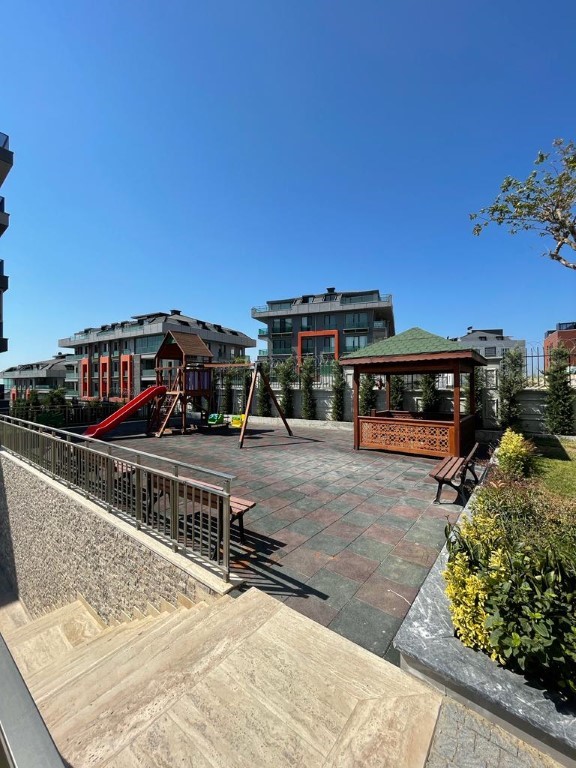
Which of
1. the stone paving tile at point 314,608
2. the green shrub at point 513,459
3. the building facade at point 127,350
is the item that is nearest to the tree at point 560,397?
the green shrub at point 513,459

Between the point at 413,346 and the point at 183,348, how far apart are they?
952 cm

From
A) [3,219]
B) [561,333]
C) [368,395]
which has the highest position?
[3,219]

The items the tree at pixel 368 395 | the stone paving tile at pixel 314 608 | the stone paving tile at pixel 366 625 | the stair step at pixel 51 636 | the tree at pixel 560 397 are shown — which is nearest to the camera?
the stone paving tile at pixel 366 625

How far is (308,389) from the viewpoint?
16906 millimetres

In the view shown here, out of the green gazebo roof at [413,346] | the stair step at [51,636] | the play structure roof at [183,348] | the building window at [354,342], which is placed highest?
the building window at [354,342]

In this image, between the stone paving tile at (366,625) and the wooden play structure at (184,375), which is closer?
the stone paving tile at (366,625)

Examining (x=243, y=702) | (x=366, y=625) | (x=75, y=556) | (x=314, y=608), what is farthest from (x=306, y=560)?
(x=75, y=556)

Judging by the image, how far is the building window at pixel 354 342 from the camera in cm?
4081

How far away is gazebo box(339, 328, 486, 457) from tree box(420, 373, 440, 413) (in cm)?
281

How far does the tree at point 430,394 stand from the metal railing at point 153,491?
1010 centimetres

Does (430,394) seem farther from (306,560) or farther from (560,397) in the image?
(306,560)

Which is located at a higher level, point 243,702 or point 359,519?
point 243,702

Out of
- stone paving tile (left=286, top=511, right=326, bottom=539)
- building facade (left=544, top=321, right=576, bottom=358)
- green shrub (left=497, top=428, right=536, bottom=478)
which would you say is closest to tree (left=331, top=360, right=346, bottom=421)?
green shrub (left=497, top=428, right=536, bottom=478)

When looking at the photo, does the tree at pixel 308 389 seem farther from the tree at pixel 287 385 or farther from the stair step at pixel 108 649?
the stair step at pixel 108 649
